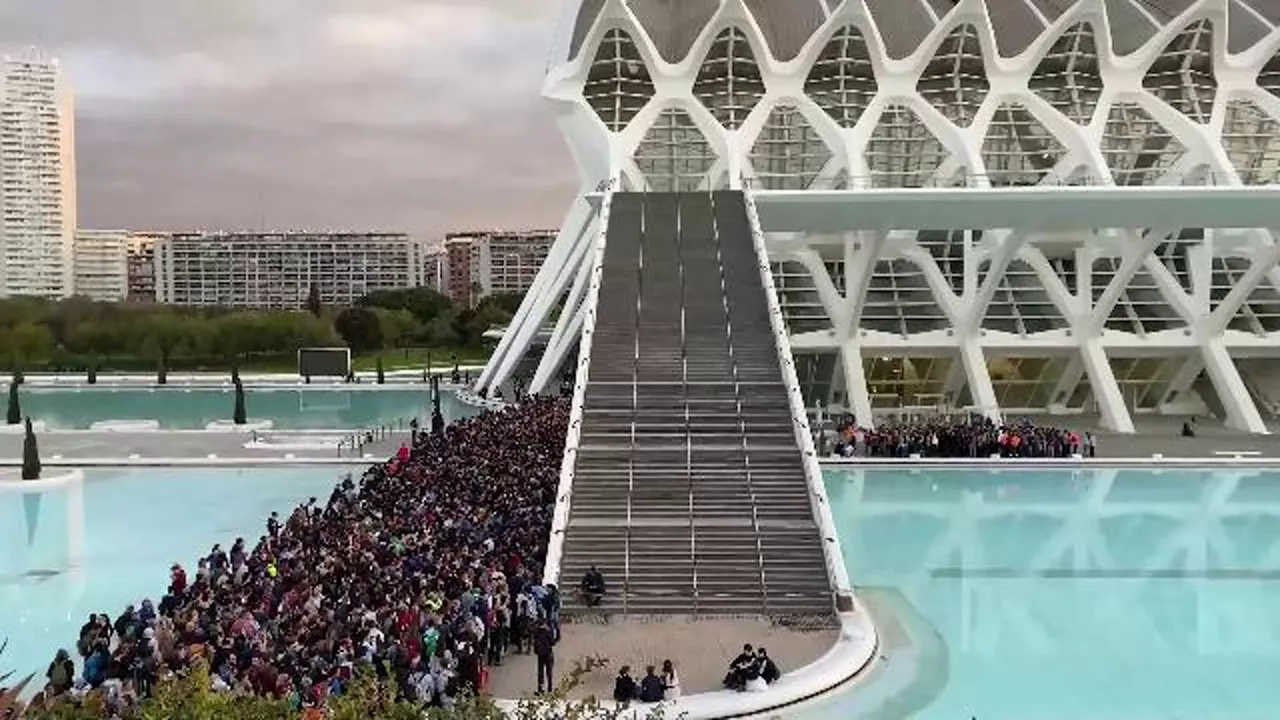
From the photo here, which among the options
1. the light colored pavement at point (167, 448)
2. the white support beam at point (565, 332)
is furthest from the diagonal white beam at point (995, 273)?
the light colored pavement at point (167, 448)

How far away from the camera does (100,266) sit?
167500 mm

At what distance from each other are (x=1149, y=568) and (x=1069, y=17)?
74.8 ft

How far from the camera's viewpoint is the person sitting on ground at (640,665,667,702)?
10.8m

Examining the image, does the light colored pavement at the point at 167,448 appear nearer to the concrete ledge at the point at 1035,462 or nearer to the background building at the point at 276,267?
the concrete ledge at the point at 1035,462

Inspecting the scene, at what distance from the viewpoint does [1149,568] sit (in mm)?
17125

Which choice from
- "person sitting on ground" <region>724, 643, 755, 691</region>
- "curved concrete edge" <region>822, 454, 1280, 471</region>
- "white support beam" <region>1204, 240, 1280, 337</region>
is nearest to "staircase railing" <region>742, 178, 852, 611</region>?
"person sitting on ground" <region>724, 643, 755, 691</region>

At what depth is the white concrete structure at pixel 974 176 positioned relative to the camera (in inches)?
1232

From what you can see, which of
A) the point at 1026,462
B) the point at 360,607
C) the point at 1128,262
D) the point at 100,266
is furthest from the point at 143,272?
the point at 360,607

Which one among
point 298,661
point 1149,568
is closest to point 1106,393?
point 1149,568

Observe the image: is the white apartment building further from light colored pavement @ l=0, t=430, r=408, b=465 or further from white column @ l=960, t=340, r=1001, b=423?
white column @ l=960, t=340, r=1001, b=423

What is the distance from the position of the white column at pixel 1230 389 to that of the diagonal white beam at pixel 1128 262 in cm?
291

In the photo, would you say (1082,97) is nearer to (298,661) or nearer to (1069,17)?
(1069,17)

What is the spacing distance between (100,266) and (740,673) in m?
172

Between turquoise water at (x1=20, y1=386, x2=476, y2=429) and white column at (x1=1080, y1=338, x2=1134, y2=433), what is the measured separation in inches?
691
